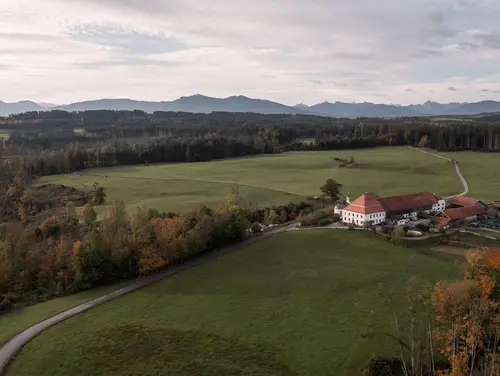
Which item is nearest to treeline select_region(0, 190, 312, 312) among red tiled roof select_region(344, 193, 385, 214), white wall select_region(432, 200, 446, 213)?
red tiled roof select_region(344, 193, 385, 214)

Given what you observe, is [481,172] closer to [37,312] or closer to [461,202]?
[461,202]

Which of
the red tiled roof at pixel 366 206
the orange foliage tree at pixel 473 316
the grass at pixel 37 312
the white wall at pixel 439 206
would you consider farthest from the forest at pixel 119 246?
the white wall at pixel 439 206

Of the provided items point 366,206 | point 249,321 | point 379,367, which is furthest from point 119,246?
point 366,206

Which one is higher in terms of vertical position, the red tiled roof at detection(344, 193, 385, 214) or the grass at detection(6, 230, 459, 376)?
the red tiled roof at detection(344, 193, 385, 214)

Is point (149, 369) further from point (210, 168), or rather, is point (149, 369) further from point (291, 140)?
point (291, 140)

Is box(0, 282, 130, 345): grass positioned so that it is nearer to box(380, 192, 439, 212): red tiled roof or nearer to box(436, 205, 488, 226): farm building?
box(380, 192, 439, 212): red tiled roof

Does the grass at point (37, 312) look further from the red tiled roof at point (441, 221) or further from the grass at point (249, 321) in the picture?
the red tiled roof at point (441, 221)
